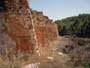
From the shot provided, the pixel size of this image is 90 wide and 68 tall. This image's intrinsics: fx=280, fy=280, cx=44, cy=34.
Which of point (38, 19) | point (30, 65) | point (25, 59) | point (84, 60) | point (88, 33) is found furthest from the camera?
point (88, 33)

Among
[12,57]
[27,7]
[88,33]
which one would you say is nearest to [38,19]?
[27,7]

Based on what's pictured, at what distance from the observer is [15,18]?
33.7ft

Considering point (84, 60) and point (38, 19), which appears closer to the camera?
point (84, 60)

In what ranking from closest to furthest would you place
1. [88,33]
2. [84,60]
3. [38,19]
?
[84,60]
[38,19]
[88,33]

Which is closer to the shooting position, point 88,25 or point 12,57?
point 12,57

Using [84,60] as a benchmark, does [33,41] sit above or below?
above

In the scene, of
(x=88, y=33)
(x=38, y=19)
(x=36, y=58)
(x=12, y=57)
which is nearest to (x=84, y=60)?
(x=36, y=58)

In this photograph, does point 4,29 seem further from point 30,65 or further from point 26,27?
point 30,65

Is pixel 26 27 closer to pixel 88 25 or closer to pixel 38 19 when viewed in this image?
pixel 38 19

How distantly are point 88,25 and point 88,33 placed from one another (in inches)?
80.9

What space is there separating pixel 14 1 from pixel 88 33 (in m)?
42.2

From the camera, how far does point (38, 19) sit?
1819 centimetres

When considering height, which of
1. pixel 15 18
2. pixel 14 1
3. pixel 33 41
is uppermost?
pixel 14 1

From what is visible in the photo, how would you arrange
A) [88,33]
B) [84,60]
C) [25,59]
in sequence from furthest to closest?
[88,33] → [84,60] → [25,59]
